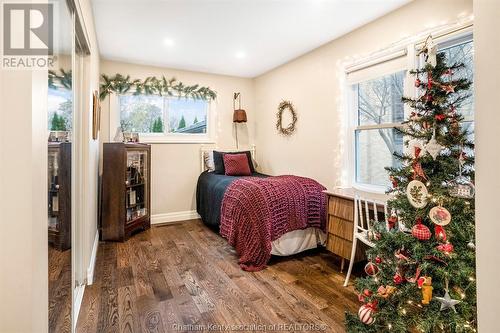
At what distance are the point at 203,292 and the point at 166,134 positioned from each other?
2.85 metres

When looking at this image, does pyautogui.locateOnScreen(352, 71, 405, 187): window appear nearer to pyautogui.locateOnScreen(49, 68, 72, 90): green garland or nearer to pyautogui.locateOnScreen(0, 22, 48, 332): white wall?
pyautogui.locateOnScreen(49, 68, 72, 90): green garland

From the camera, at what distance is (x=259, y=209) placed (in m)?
2.73

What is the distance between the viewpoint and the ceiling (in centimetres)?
256

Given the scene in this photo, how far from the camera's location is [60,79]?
1449 mm

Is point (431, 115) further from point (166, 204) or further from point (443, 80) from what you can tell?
point (166, 204)

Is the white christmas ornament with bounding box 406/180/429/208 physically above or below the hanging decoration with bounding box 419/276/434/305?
above

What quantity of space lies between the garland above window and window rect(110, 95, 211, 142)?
9 cm

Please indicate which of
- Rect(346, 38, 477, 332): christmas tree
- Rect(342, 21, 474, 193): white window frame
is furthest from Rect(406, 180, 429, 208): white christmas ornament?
Rect(342, 21, 474, 193): white window frame

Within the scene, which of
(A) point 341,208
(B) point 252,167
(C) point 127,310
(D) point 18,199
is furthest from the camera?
(B) point 252,167

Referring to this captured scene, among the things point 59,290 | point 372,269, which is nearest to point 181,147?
point 59,290

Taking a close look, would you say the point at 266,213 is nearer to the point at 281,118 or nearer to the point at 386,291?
the point at 386,291

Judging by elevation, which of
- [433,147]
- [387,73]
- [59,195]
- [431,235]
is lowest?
[431,235]

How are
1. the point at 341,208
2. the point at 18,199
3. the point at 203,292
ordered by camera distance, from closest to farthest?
the point at 18,199 → the point at 203,292 → the point at 341,208

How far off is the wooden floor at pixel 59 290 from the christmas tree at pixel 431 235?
1.49 m
